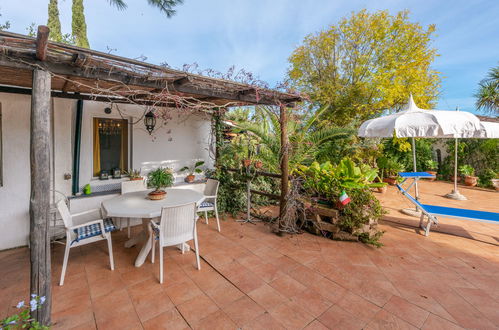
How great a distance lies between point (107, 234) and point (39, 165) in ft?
4.54

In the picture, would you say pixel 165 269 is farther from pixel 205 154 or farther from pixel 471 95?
pixel 471 95

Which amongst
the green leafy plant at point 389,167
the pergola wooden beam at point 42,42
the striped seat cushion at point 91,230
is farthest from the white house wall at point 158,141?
the green leafy plant at point 389,167

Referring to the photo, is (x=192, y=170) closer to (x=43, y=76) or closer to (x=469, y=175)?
(x=43, y=76)

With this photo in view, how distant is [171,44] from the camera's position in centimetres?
1405

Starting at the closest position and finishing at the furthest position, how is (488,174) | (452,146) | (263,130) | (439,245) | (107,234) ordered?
1. (107,234)
2. (439,245)
3. (263,130)
4. (488,174)
5. (452,146)

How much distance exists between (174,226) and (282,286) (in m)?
1.52

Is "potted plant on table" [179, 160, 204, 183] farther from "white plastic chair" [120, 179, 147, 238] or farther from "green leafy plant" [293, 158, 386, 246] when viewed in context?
"green leafy plant" [293, 158, 386, 246]

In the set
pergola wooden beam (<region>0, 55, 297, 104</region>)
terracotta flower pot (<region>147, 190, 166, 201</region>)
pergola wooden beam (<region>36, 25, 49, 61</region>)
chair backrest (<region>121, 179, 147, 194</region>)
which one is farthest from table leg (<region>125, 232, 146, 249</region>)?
pergola wooden beam (<region>36, 25, 49, 61</region>)

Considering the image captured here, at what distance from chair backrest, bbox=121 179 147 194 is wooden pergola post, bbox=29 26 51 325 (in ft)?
8.05

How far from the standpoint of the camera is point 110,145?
5.07 metres

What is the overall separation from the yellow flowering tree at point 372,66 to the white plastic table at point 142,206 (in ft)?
25.2

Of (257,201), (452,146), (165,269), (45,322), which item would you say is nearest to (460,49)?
(452,146)

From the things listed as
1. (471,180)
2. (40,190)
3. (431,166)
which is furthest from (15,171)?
(431,166)

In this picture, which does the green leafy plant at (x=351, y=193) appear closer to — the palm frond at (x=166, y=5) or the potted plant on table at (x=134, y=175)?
the potted plant on table at (x=134, y=175)
